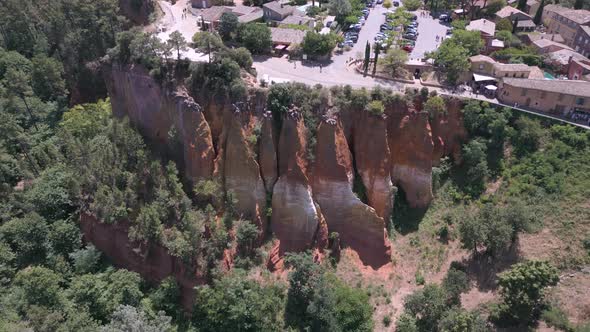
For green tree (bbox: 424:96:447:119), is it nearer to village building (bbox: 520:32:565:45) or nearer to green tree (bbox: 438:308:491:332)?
green tree (bbox: 438:308:491:332)

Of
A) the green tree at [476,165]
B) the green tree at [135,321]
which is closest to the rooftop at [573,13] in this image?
the green tree at [476,165]

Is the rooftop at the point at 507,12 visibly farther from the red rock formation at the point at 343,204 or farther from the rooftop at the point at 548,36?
the red rock formation at the point at 343,204

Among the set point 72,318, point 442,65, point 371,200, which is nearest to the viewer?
point 72,318

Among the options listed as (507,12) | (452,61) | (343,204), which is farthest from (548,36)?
(343,204)

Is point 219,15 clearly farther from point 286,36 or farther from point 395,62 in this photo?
point 395,62

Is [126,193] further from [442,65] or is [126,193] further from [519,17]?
[519,17]

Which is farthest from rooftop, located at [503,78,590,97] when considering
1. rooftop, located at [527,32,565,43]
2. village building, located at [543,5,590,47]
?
village building, located at [543,5,590,47]

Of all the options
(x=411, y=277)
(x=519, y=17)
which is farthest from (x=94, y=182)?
(x=519, y=17)

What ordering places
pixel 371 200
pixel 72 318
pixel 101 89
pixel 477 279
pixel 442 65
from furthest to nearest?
1. pixel 101 89
2. pixel 442 65
3. pixel 371 200
4. pixel 477 279
5. pixel 72 318
